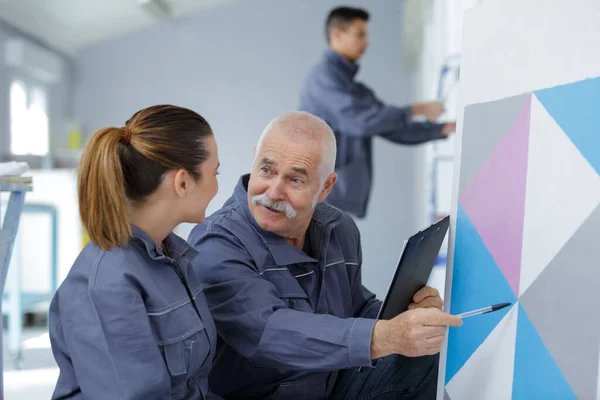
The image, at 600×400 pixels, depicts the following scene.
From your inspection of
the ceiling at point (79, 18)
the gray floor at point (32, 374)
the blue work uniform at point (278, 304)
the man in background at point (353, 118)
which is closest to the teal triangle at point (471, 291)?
the blue work uniform at point (278, 304)

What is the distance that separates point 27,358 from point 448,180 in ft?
6.96

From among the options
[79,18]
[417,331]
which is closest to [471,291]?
[417,331]

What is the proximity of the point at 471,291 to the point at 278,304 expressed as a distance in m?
A: 0.35

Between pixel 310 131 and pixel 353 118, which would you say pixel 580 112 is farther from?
pixel 353 118

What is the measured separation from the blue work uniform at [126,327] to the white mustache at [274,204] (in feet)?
0.92

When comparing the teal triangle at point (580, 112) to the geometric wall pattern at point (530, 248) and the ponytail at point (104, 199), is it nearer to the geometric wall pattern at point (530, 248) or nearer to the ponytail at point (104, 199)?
the geometric wall pattern at point (530, 248)

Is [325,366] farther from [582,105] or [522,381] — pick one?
[582,105]

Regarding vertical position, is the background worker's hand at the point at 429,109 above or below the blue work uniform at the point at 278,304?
above

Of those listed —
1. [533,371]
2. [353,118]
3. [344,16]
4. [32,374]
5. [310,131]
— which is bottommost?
[32,374]

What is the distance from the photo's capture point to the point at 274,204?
1307 mm

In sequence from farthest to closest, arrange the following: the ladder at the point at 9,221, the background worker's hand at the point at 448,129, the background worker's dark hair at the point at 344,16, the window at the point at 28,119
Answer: the window at the point at 28,119 → the background worker's dark hair at the point at 344,16 → the background worker's hand at the point at 448,129 → the ladder at the point at 9,221

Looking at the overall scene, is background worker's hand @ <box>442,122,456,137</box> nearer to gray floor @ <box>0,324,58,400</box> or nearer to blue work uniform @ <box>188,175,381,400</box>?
blue work uniform @ <box>188,175,381,400</box>

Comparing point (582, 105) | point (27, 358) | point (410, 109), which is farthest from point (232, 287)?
point (410, 109)

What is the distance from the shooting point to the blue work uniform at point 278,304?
1136mm
